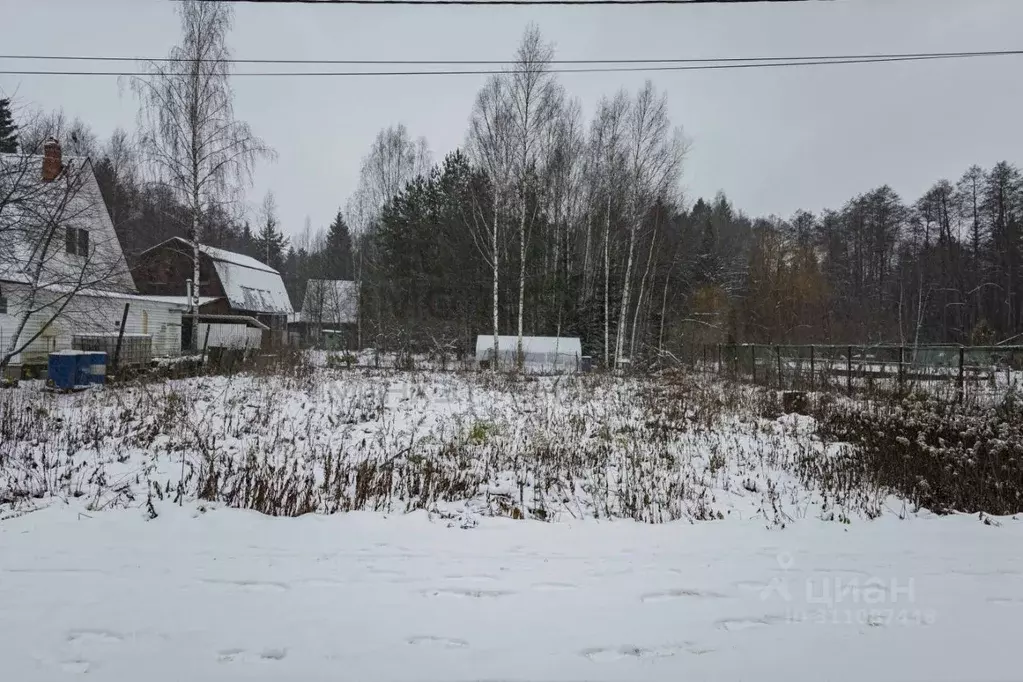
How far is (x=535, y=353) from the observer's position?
73.2 feet

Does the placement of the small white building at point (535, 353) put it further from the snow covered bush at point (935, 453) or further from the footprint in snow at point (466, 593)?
the footprint in snow at point (466, 593)

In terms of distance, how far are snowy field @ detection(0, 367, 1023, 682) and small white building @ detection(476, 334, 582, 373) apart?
13.5 metres

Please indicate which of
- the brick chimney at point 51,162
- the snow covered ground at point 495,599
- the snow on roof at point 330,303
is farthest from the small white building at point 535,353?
the snow on roof at point 330,303

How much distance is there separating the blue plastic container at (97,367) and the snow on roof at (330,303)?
24.9 meters

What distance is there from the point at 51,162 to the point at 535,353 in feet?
53.5

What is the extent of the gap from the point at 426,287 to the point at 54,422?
23.8m

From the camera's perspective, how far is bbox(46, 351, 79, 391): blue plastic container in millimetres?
11898

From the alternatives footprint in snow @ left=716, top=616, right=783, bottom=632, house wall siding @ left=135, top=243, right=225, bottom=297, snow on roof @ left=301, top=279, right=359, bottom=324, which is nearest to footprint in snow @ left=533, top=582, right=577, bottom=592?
footprint in snow @ left=716, top=616, right=783, bottom=632

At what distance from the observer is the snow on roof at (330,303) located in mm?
38553

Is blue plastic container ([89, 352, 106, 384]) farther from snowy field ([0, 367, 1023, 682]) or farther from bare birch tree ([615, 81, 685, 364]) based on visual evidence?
bare birch tree ([615, 81, 685, 364])

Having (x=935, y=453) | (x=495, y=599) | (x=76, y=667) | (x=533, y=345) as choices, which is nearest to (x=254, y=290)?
(x=533, y=345)

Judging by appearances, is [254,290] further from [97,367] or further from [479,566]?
[479,566]

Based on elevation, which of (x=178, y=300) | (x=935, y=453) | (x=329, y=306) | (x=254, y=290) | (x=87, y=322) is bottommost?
(x=935, y=453)

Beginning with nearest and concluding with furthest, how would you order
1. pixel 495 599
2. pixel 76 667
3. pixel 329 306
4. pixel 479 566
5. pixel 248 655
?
pixel 76 667 < pixel 248 655 < pixel 495 599 < pixel 479 566 < pixel 329 306
